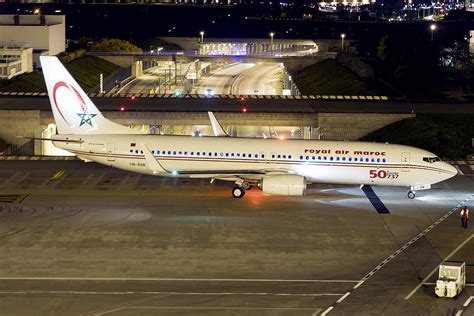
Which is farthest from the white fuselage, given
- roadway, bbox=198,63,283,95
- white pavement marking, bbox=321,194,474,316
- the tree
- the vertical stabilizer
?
the tree

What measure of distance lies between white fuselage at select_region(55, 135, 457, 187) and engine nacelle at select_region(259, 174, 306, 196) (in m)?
1.40

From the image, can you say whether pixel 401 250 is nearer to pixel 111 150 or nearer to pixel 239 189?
pixel 239 189

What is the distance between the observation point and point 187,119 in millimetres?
85938

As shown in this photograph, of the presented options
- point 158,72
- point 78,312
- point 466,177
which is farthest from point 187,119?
point 158,72

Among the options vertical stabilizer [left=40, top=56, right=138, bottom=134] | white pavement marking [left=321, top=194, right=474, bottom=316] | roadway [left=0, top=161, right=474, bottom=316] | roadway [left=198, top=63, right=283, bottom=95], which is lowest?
roadway [left=198, top=63, right=283, bottom=95]

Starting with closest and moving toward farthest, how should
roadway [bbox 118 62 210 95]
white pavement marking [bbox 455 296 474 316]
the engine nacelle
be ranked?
white pavement marking [bbox 455 296 474 316] < the engine nacelle < roadway [bbox 118 62 210 95]

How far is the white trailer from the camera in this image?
41.4 metres

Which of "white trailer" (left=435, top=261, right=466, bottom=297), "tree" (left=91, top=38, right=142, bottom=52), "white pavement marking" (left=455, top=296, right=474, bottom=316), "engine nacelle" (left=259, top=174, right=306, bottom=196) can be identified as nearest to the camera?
"white pavement marking" (left=455, top=296, right=474, bottom=316)

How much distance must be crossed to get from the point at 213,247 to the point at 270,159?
13.0m

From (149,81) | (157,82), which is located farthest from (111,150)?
(149,81)

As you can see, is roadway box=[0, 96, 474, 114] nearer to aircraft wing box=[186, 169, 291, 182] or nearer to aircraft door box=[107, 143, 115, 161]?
aircraft door box=[107, 143, 115, 161]

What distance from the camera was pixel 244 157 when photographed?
6131cm

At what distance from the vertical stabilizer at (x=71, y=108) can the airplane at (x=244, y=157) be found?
7 cm

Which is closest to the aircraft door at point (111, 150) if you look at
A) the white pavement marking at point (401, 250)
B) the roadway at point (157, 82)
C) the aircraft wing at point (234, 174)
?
the aircraft wing at point (234, 174)
